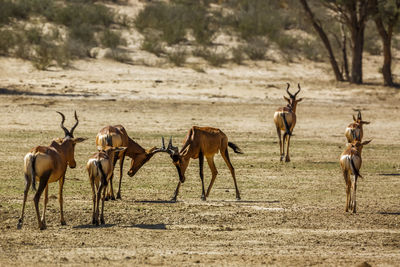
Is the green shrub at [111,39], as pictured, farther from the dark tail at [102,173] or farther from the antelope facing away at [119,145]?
the dark tail at [102,173]

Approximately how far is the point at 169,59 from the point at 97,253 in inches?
1098

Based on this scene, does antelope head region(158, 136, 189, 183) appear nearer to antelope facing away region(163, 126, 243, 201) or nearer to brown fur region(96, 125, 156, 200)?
antelope facing away region(163, 126, 243, 201)

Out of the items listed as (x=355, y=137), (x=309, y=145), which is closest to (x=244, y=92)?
(x=309, y=145)

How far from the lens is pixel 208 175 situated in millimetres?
19375

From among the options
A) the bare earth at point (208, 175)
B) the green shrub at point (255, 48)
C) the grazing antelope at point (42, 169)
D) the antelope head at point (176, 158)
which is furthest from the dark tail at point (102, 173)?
the green shrub at point (255, 48)

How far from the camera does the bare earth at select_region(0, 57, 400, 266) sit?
12031 mm

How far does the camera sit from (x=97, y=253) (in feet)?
37.9

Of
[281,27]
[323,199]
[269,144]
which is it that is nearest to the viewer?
[323,199]

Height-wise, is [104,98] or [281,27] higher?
[281,27]

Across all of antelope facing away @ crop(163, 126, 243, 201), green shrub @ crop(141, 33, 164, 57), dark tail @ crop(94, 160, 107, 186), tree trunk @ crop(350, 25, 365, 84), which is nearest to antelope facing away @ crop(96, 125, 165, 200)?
antelope facing away @ crop(163, 126, 243, 201)

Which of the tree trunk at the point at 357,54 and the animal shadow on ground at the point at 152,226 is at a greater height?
the tree trunk at the point at 357,54

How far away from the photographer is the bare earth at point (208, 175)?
39.5 feet

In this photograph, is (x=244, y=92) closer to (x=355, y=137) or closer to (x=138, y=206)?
(x=355, y=137)

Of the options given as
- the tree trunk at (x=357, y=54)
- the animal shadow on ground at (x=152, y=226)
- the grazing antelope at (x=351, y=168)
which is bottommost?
the animal shadow on ground at (x=152, y=226)
